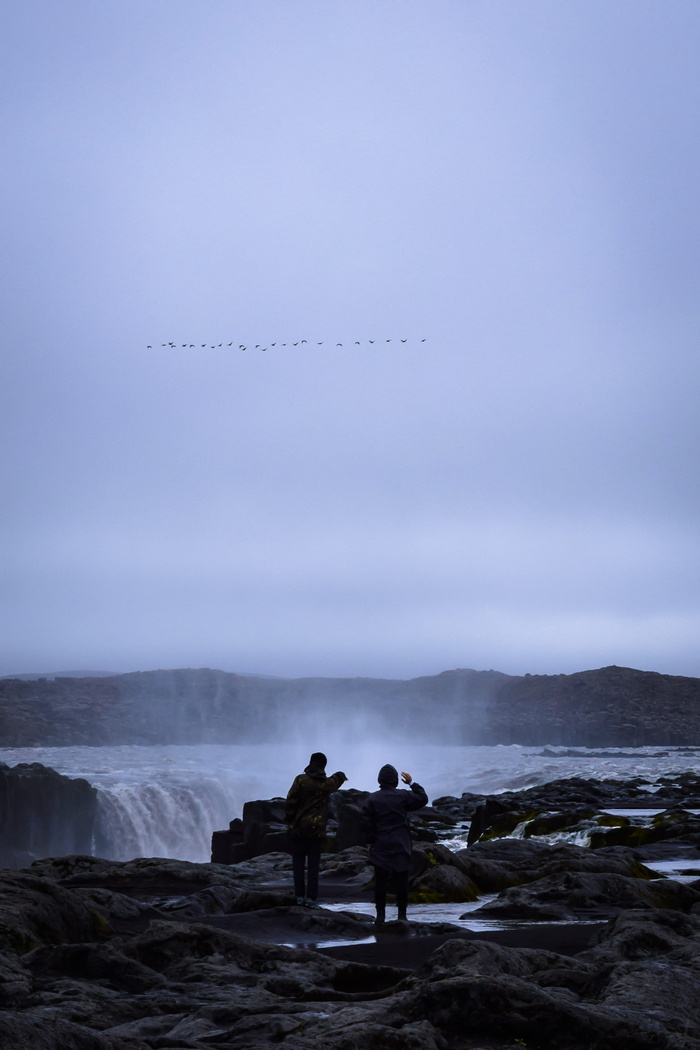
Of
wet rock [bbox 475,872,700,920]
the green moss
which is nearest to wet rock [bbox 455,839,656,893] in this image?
wet rock [bbox 475,872,700,920]

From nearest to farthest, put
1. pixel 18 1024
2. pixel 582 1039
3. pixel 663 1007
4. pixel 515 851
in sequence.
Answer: pixel 18 1024 → pixel 582 1039 → pixel 663 1007 → pixel 515 851

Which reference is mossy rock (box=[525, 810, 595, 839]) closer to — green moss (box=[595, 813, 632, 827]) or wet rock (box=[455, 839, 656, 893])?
green moss (box=[595, 813, 632, 827])

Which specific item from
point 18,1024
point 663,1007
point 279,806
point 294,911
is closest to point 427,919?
point 294,911

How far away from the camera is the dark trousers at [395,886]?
1191 cm

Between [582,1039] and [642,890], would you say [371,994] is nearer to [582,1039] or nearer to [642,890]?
[582,1039]

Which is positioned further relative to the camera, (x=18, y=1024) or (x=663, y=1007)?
(x=663, y=1007)

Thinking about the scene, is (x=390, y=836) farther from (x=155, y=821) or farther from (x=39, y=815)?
(x=155, y=821)

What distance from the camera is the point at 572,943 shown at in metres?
9.70

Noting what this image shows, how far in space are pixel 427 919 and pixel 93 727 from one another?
148175mm

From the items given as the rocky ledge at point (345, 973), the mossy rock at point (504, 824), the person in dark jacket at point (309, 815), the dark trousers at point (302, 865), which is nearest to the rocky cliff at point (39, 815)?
the mossy rock at point (504, 824)

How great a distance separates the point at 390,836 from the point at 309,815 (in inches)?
47.7

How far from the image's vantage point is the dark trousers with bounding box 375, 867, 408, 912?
39.1ft

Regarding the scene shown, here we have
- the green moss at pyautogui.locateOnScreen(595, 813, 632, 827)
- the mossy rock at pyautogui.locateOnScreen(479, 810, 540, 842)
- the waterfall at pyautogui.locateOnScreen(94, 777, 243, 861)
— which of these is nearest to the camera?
the green moss at pyautogui.locateOnScreen(595, 813, 632, 827)

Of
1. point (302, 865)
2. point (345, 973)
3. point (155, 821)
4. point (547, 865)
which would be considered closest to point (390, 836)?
point (302, 865)
